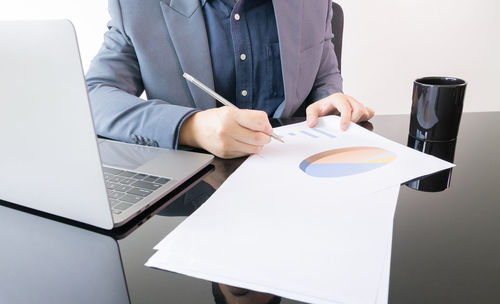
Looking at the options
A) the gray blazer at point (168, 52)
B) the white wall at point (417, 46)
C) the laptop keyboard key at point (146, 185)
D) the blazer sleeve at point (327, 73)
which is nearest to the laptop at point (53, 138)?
the laptop keyboard key at point (146, 185)

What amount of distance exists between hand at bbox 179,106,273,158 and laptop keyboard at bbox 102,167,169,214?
11 centimetres

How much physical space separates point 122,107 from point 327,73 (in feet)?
1.98

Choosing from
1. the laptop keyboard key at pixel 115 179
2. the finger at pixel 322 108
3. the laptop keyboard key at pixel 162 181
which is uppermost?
the finger at pixel 322 108

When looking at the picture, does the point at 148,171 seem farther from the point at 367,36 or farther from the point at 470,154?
the point at 367,36

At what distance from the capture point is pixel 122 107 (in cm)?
63

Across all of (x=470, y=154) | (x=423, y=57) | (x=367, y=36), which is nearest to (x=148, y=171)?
(x=470, y=154)

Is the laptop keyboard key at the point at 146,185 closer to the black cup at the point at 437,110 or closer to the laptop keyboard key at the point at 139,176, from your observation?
the laptop keyboard key at the point at 139,176

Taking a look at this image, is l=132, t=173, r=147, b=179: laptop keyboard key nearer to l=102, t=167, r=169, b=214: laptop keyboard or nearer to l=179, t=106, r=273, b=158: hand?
l=102, t=167, r=169, b=214: laptop keyboard

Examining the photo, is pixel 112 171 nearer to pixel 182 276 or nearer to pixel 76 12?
pixel 182 276

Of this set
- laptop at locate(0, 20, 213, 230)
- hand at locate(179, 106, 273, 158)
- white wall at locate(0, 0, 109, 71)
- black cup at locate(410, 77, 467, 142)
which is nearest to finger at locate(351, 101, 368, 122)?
black cup at locate(410, 77, 467, 142)

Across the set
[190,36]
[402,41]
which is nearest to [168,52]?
[190,36]

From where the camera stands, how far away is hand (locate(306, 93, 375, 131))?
670 mm

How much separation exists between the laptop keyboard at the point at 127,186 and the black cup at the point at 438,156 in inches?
12.9

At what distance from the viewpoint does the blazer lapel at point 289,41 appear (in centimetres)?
83
